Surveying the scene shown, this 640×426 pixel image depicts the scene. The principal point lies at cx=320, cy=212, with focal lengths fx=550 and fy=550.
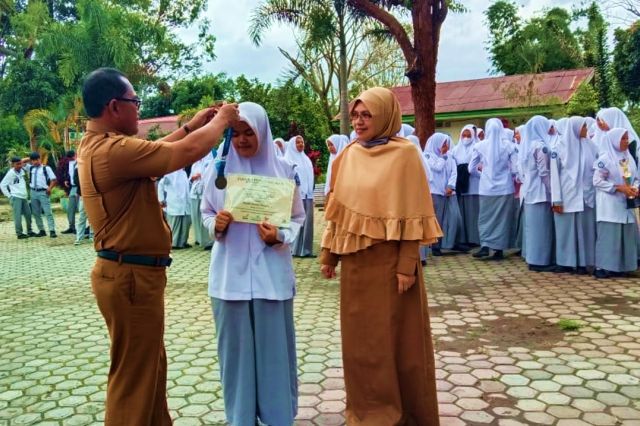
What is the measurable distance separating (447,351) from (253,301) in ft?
6.82

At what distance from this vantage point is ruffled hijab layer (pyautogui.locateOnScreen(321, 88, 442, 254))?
281 cm

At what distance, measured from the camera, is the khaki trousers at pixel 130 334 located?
2447 mm

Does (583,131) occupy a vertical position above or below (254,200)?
above

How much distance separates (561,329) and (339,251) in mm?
2765

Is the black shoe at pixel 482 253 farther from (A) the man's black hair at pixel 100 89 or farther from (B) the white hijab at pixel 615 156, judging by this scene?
(A) the man's black hair at pixel 100 89

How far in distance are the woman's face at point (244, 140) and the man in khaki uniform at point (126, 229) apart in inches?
8.5

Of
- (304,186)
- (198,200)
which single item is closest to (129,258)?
(304,186)

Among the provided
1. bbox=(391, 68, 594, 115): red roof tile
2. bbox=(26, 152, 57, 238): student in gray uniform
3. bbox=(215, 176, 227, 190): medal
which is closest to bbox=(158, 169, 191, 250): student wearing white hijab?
bbox=(26, 152, 57, 238): student in gray uniform

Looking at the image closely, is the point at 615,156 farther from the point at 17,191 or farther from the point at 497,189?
the point at 17,191

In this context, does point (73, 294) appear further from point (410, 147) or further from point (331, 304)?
point (410, 147)

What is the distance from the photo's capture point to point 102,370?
414cm

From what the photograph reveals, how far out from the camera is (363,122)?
116 inches

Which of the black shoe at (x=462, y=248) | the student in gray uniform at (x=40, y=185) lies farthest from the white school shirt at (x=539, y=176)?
the student in gray uniform at (x=40, y=185)

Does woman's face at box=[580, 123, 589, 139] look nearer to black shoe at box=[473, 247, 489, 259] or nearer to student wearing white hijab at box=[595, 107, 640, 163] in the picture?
student wearing white hijab at box=[595, 107, 640, 163]
